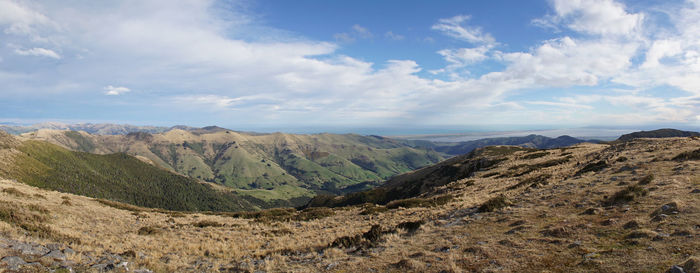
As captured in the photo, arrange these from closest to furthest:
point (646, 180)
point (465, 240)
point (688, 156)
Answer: point (465, 240)
point (646, 180)
point (688, 156)

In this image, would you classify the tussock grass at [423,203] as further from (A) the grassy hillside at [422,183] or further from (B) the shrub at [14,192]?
(B) the shrub at [14,192]

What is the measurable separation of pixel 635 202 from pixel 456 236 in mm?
11277

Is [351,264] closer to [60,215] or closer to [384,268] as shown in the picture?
[384,268]

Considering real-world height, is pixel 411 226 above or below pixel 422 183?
above

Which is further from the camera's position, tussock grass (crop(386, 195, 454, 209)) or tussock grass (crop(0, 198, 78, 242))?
tussock grass (crop(386, 195, 454, 209))

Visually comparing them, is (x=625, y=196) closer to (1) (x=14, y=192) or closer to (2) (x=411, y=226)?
(2) (x=411, y=226)

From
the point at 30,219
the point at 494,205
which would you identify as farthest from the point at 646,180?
the point at 30,219

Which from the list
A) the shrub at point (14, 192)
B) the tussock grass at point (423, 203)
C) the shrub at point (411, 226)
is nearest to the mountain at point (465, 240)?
the shrub at point (411, 226)

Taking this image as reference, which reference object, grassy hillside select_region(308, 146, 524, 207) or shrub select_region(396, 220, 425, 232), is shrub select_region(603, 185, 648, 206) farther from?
grassy hillside select_region(308, 146, 524, 207)

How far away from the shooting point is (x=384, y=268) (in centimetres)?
1316

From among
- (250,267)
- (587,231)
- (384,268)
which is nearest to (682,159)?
(587,231)

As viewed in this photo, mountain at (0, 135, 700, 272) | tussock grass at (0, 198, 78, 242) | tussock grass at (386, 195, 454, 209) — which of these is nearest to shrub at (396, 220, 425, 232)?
mountain at (0, 135, 700, 272)

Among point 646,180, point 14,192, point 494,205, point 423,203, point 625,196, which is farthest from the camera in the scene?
point 423,203

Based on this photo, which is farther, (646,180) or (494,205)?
(494,205)
